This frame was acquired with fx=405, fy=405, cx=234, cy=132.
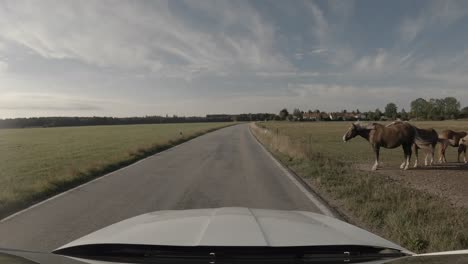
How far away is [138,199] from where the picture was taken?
8.92 meters

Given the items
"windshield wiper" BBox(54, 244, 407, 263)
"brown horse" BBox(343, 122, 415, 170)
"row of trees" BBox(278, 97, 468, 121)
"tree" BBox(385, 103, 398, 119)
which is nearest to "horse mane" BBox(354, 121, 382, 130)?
"brown horse" BBox(343, 122, 415, 170)

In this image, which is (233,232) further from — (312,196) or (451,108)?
(451,108)

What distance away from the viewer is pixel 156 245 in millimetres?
2855

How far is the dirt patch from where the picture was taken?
966cm

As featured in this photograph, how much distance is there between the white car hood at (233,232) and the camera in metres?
2.88

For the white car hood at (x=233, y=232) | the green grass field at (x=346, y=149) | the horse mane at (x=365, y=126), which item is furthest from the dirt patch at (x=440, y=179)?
the white car hood at (x=233, y=232)

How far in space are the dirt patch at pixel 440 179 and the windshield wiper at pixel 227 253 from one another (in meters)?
6.58

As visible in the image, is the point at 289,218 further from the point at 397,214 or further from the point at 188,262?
the point at 397,214

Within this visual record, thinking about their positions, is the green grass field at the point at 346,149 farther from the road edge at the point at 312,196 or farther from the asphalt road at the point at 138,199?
the asphalt road at the point at 138,199

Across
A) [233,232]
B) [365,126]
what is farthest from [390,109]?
[233,232]

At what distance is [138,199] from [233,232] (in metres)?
6.33

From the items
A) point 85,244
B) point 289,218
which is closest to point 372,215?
point 289,218

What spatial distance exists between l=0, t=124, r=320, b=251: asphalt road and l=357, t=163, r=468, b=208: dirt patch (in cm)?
339

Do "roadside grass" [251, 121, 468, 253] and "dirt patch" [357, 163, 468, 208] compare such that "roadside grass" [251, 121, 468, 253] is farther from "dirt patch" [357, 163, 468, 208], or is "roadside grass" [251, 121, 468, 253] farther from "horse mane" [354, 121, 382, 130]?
"horse mane" [354, 121, 382, 130]
